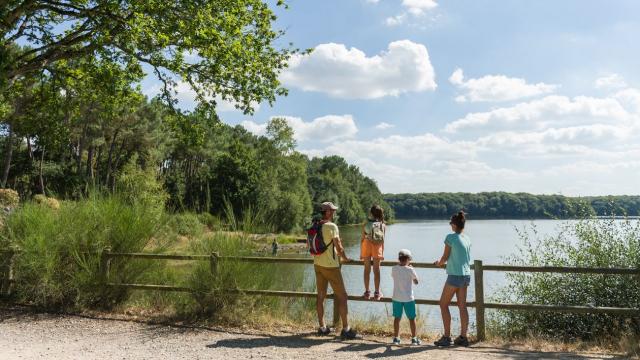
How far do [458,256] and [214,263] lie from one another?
3.81 meters

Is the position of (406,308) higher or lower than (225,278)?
lower

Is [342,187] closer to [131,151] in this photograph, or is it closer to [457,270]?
[131,151]

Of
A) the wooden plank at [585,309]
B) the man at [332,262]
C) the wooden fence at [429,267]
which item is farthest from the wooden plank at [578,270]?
the man at [332,262]

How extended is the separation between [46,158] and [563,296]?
175 ft

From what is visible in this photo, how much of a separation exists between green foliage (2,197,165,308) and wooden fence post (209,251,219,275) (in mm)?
1673

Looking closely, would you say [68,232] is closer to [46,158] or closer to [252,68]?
[252,68]

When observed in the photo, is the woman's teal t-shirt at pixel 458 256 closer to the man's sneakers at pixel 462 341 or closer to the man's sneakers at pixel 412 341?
the man's sneakers at pixel 462 341

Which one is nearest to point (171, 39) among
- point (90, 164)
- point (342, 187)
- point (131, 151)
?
point (90, 164)

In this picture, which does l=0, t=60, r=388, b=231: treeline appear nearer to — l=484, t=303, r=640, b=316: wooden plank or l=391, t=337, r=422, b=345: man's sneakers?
l=391, t=337, r=422, b=345: man's sneakers

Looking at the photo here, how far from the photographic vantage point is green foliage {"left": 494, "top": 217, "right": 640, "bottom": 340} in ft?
26.4

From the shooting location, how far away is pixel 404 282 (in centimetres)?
708

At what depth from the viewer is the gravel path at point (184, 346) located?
6598 millimetres

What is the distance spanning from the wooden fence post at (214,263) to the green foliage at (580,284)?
467cm

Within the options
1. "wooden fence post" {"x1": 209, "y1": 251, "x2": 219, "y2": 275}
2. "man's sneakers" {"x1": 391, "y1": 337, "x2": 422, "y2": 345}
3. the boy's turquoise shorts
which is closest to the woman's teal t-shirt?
the boy's turquoise shorts
